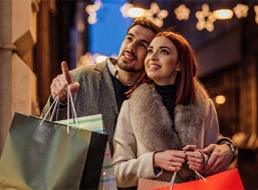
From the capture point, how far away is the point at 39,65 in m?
4.07

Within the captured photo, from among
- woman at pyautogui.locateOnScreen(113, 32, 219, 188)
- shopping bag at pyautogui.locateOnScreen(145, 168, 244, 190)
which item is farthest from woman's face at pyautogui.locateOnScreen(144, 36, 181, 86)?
shopping bag at pyautogui.locateOnScreen(145, 168, 244, 190)

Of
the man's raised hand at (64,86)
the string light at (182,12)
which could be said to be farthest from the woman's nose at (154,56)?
the string light at (182,12)

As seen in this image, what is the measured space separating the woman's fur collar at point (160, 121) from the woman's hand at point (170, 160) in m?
0.04

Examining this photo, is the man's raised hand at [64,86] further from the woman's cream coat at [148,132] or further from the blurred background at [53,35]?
the blurred background at [53,35]

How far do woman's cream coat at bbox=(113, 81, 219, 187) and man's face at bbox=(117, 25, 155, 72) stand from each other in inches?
5.3

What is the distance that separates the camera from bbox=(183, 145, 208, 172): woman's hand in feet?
8.63

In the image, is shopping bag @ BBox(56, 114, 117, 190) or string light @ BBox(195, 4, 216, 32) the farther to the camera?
string light @ BBox(195, 4, 216, 32)

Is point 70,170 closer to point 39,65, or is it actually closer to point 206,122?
point 206,122

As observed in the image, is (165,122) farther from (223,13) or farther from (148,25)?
(223,13)

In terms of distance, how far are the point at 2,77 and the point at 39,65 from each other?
0.97 m

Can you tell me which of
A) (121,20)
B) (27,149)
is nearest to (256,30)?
(121,20)

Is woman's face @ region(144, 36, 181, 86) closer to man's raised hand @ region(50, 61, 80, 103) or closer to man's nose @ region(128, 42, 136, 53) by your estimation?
man's nose @ region(128, 42, 136, 53)

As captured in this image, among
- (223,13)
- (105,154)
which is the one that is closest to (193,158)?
(105,154)

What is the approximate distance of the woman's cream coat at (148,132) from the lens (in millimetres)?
2666
